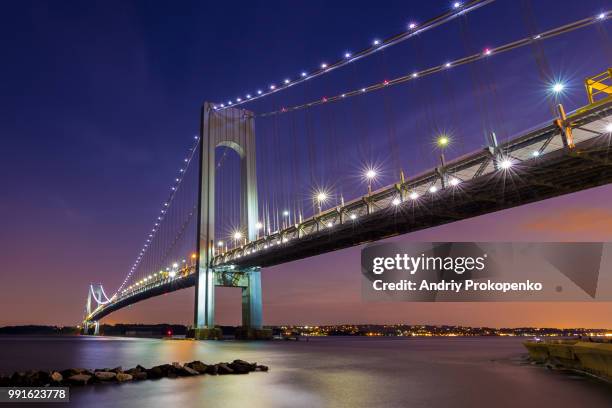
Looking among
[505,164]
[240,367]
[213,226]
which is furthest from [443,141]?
[213,226]

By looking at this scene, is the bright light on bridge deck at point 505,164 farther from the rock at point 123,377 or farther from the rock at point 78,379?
the rock at point 78,379

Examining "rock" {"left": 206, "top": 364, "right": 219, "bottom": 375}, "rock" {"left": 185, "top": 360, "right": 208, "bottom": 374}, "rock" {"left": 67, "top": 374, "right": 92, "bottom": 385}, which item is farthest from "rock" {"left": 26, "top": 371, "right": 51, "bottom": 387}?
"rock" {"left": 206, "top": 364, "right": 219, "bottom": 375}

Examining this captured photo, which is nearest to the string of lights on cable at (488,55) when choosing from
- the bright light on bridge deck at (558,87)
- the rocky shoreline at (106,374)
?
the bright light on bridge deck at (558,87)

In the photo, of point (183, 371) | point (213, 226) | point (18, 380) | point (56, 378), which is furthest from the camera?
point (213, 226)

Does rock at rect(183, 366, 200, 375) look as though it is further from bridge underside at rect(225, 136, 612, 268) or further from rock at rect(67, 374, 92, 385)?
bridge underside at rect(225, 136, 612, 268)

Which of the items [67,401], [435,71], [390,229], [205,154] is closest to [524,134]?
[435,71]

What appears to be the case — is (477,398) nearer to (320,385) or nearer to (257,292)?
(320,385)

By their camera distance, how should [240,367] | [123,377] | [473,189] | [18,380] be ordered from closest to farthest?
[18,380], [123,377], [240,367], [473,189]

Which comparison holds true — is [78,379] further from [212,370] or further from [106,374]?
[212,370]
